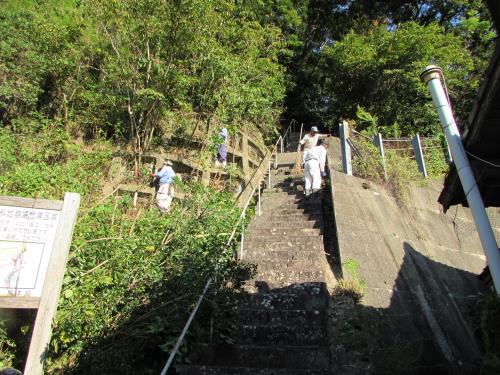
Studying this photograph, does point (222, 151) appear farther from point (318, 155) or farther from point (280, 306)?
A: point (280, 306)

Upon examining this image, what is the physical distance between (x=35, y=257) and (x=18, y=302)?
1.25ft

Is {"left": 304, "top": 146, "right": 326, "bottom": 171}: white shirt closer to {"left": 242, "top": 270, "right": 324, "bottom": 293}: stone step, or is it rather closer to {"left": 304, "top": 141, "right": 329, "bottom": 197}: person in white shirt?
{"left": 304, "top": 141, "right": 329, "bottom": 197}: person in white shirt

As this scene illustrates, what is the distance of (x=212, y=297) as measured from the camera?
4984 millimetres

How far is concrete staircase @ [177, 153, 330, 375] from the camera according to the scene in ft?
15.5

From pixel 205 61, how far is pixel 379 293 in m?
7.01

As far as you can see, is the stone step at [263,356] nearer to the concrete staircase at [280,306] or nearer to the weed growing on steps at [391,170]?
the concrete staircase at [280,306]

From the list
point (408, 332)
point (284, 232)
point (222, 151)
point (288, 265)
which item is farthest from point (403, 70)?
point (408, 332)

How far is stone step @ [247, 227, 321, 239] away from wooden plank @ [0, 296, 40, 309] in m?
4.78

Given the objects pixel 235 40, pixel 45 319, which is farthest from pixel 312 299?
pixel 235 40

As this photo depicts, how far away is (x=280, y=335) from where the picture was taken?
5.37 m

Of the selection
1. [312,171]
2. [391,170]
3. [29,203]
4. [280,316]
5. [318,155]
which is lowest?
[280,316]

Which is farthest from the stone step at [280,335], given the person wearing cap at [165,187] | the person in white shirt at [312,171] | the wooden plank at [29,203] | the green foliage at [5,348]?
the person wearing cap at [165,187]

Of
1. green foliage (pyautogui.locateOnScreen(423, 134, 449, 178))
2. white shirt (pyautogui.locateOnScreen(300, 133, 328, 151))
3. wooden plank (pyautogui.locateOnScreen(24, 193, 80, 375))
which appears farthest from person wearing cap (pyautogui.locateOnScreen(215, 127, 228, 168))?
wooden plank (pyautogui.locateOnScreen(24, 193, 80, 375))

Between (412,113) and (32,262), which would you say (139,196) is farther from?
(412,113)
